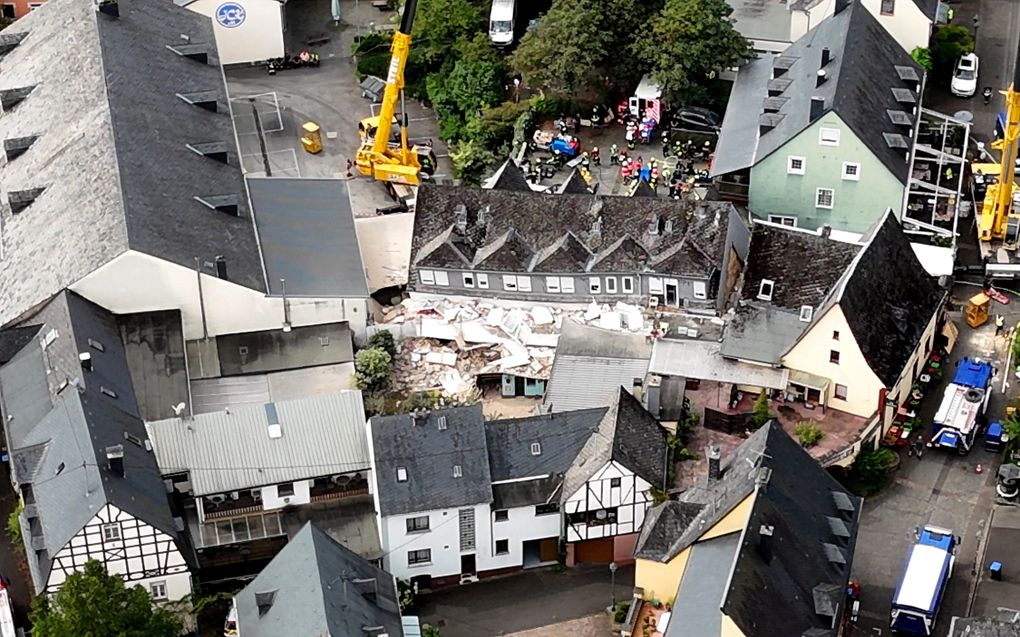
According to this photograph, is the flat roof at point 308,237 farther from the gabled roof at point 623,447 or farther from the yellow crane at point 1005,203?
the yellow crane at point 1005,203

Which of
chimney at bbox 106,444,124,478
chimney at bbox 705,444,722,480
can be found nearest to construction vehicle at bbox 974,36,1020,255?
chimney at bbox 705,444,722,480

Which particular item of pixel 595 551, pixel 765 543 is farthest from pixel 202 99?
pixel 765 543

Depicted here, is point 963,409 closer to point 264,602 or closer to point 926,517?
point 926,517

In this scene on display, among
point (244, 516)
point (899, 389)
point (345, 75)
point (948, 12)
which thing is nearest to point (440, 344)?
point (244, 516)

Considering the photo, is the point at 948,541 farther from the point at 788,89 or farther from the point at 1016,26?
the point at 1016,26

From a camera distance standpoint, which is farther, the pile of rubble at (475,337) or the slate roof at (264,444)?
the pile of rubble at (475,337)

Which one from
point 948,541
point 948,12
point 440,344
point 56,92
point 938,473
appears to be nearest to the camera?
point 948,541

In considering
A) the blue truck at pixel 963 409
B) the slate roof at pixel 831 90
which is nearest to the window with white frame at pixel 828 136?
the slate roof at pixel 831 90
